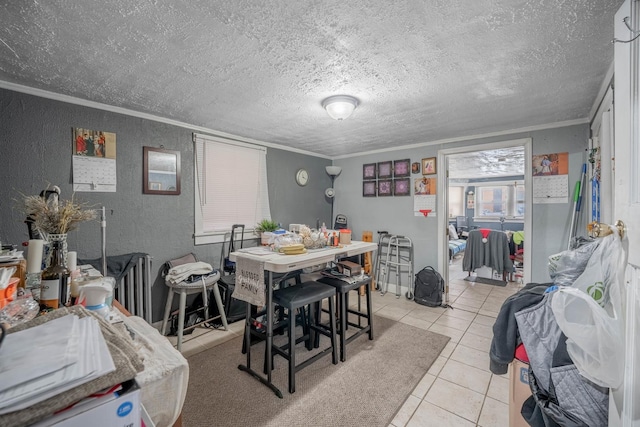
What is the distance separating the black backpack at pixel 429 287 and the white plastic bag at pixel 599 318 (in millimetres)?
2627

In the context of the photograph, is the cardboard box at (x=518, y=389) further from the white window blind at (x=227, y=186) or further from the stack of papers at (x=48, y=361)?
the white window blind at (x=227, y=186)

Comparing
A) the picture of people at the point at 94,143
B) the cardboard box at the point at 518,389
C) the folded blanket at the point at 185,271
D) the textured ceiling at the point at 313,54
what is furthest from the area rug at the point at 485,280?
the picture of people at the point at 94,143

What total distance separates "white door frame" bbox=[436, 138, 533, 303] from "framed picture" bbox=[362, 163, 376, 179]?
1040mm

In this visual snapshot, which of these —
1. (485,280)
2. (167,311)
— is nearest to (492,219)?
(485,280)

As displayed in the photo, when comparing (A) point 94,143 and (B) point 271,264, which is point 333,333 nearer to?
(B) point 271,264

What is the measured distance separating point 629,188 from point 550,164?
2.71 metres

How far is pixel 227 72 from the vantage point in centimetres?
186

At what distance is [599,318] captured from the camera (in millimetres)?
919

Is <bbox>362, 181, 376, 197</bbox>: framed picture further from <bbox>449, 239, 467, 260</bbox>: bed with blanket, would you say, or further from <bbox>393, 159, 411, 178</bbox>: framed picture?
<bbox>449, 239, 467, 260</bbox>: bed with blanket

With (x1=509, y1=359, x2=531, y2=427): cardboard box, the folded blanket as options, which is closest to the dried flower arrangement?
the folded blanket

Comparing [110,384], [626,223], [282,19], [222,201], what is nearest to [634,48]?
[626,223]

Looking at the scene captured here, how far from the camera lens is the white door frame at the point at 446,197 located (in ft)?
10.4

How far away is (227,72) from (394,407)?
8.21 feet

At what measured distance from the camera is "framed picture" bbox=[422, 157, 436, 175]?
12.7 feet
